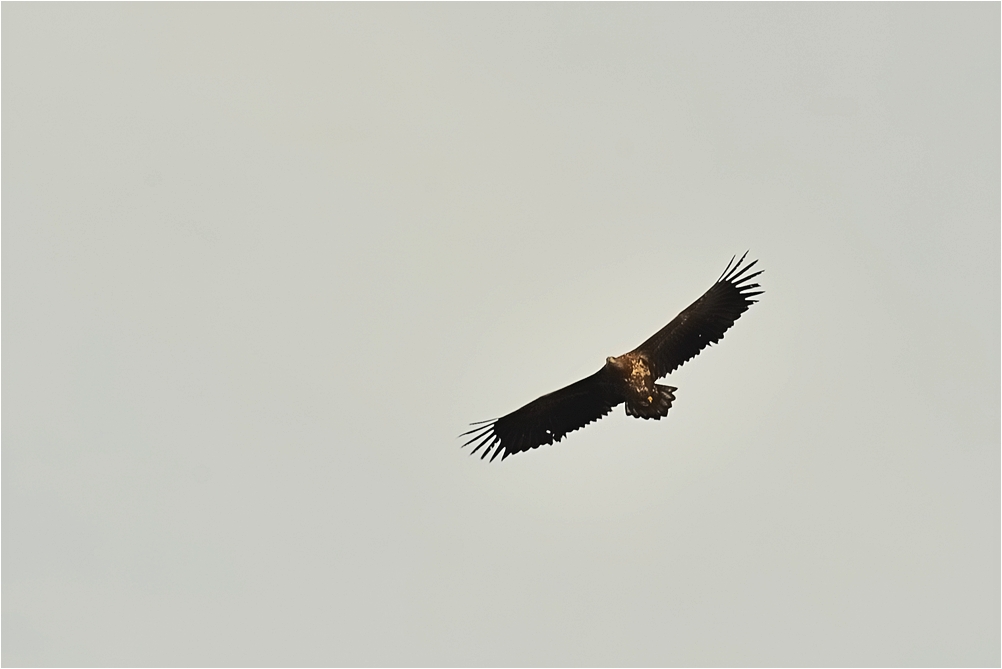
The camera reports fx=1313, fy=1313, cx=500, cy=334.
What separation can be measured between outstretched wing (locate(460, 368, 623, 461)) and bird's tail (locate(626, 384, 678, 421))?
0.90 m

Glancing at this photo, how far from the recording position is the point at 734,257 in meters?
22.5

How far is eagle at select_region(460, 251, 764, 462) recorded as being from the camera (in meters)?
22.5

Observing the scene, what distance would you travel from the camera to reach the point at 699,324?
75.1 feet

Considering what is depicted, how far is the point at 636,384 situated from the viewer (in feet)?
73.7

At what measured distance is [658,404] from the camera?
22297 mm

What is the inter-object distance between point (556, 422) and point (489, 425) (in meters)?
1.23

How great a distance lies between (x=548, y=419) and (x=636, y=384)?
2.19 metres

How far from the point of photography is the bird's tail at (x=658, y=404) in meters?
22.3

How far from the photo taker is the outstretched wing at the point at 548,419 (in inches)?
923

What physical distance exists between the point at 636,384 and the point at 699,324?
1.59 metres

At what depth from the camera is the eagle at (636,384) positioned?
22.5 meters

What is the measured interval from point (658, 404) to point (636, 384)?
0.52 metres

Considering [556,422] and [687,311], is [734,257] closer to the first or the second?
[687,311]

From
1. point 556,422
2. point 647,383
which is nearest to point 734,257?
point 647,383
